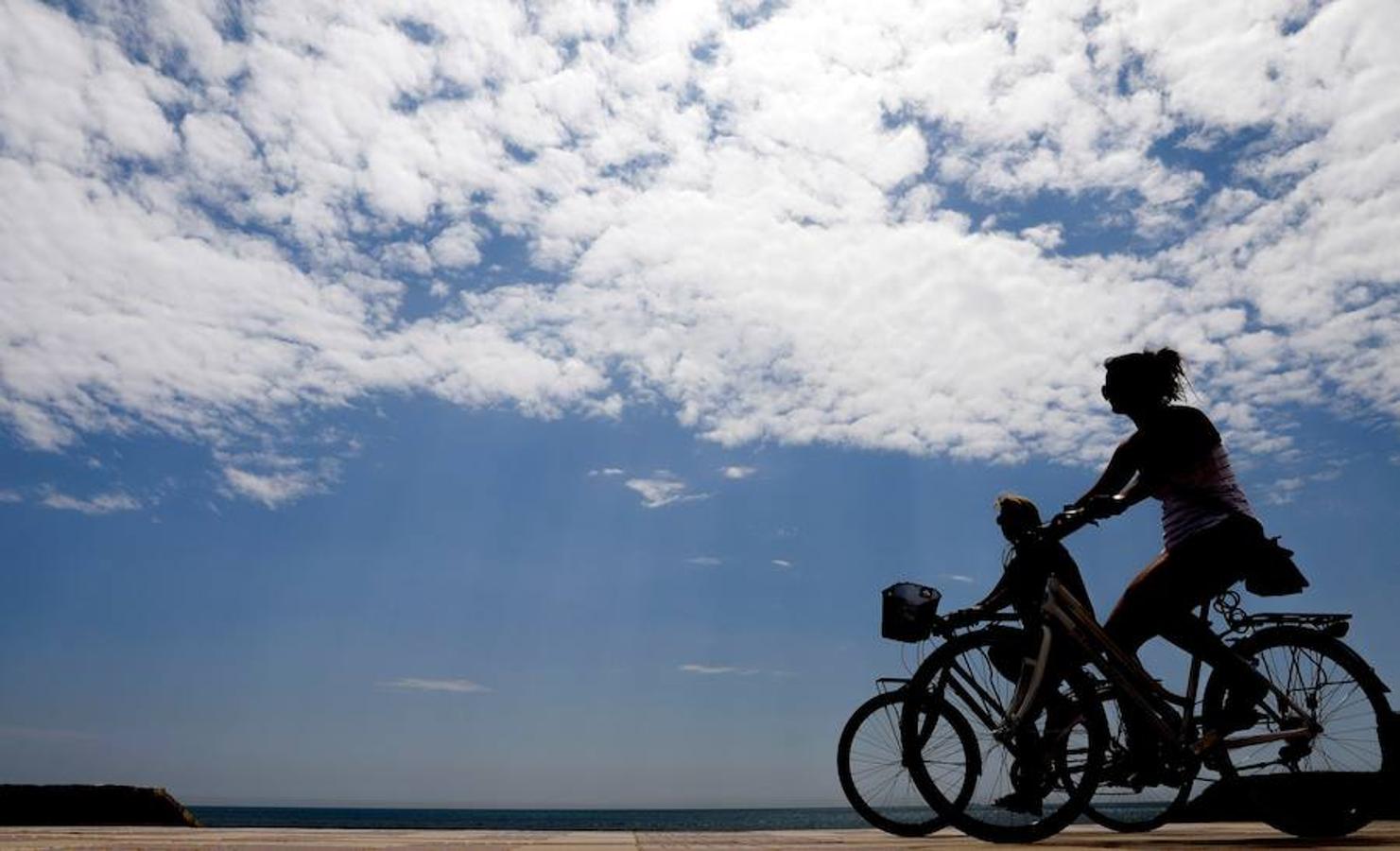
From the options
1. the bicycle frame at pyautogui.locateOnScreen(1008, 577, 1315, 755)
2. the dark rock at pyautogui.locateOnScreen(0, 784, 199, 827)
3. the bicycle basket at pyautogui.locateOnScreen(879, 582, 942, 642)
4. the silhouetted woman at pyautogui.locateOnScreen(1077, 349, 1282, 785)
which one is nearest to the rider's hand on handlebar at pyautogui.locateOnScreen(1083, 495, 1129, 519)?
the silhouetted woman at pyautogui.locateOnScreen(1077, 349, 1282, 785)

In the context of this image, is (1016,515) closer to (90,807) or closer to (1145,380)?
(1145,380)

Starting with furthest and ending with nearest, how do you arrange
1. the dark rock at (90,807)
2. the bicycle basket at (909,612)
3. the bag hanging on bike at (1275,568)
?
the dark rock at (90,807), the bicycle basket at (909,612), the bag hanging on bike at (1275,568)

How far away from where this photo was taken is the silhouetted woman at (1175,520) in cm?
478

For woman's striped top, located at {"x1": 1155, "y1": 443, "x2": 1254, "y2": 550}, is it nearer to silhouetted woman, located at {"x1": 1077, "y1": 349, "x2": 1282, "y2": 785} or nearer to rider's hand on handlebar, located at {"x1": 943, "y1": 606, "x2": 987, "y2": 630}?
silhouetted woman, located at {"x1": 1077, "y1": 349, "x2": 1282, "y2": 785}

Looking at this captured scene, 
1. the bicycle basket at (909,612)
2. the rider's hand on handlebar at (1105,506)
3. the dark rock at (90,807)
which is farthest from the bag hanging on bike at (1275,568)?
the dark rock at (90,807)

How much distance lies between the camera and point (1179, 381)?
16.7 feet

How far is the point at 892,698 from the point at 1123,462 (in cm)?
208

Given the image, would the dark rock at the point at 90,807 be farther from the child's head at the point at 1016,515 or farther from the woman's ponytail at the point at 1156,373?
the woman's ponytail at the point at 1156,373

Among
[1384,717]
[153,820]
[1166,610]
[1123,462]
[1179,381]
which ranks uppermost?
[1179,381]

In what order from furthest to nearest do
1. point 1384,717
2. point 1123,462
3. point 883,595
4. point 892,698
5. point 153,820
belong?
point 153,820
point 892,698
point 883,595
point 1123,462
point 1384,717

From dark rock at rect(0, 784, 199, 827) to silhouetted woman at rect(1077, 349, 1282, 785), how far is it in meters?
11.0

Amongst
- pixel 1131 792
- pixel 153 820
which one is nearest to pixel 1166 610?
pixel 1131 792

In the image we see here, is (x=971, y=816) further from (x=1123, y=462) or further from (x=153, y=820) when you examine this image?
(x=153, y=820)

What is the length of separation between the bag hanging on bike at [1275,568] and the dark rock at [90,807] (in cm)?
1153
